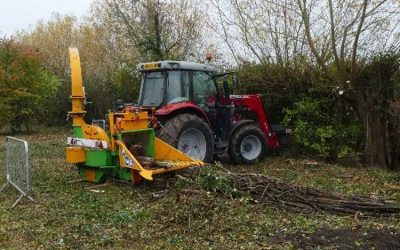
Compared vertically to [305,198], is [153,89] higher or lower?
higher

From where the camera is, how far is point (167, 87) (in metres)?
10.7

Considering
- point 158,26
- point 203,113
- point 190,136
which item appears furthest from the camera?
point 158,26

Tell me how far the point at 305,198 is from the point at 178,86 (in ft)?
14.7

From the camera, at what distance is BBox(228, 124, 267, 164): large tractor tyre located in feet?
38.7

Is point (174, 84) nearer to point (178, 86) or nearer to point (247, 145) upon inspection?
point (178, 86)

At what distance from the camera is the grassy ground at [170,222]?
18.7 feet

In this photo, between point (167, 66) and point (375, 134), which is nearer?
point (167, 66)

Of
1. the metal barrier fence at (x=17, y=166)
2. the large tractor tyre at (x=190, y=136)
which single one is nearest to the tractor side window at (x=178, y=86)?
the large tractor tyre at (x=190, y=136)

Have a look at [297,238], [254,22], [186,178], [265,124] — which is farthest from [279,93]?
[297,238]

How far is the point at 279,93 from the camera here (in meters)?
13.4

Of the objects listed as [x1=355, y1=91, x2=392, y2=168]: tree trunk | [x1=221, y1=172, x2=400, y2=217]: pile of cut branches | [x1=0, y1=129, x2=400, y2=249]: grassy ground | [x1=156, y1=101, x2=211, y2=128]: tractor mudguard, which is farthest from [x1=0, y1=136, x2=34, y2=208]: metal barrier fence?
[x1=355, y1=91, x2=392, y2=168]: tree trunk

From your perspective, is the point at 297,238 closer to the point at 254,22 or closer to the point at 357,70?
the point at 357,70

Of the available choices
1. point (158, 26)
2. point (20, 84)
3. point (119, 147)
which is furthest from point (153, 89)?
point (20, 84)

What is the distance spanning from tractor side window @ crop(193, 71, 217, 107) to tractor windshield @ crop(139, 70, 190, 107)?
268mm
